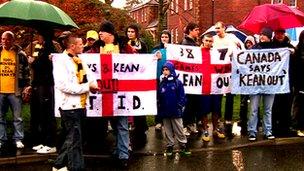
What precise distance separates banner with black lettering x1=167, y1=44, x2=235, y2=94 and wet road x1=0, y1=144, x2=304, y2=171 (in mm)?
1693

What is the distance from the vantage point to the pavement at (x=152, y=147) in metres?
9.32

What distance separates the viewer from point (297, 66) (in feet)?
37.6

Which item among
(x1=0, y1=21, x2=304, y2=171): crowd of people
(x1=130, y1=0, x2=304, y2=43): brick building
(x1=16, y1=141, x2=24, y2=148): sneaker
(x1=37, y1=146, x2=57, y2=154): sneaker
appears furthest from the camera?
(x1=130, y1=0, x2=304, y2=43): brick building

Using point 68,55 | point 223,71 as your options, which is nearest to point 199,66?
point 223,71

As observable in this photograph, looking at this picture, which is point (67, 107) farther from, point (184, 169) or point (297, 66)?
point (297, 66)

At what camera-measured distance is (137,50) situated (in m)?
10.8

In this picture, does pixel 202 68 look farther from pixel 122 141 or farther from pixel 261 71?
pixel 122 141

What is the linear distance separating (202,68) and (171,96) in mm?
2060

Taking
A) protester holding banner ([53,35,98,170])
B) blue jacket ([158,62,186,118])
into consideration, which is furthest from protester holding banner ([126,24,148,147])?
protester holding banner ([53,35,98,170])

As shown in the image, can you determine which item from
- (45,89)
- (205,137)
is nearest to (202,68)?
(205,137)

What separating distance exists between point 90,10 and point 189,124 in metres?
12.7

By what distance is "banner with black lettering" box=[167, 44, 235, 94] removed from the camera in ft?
37.2

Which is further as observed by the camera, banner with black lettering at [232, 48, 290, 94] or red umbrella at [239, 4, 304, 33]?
red umbrella at [239, 4, 304, 33]

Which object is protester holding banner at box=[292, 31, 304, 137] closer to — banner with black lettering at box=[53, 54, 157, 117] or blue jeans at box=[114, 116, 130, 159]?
banner with black lettering at box=[53, 54, 157, 117]
